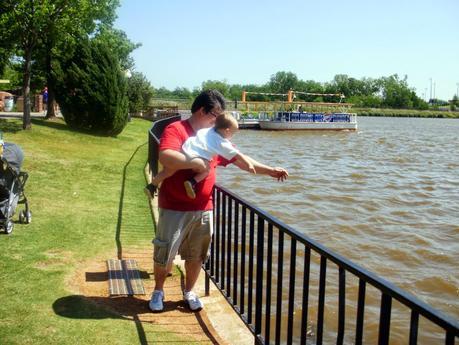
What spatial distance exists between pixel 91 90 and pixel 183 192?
17.9 meters

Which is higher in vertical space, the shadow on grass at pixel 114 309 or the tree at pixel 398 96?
the tree at pixel 398 96

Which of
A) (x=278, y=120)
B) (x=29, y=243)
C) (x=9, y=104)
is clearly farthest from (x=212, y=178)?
(x=278, y=120)

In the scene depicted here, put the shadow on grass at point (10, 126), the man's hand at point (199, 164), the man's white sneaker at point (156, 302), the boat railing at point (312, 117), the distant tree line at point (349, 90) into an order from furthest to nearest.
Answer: the distant tree line at point (349, 90) → the boat railing at point (312, 117) → the shadow on grass at point (10, 126) → the man's white sneaker at point (156, 302) → the man's hand at point (199, 164)

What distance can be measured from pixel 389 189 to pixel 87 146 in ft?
34.1

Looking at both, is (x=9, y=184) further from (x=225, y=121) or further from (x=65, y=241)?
(x=225, y=121)

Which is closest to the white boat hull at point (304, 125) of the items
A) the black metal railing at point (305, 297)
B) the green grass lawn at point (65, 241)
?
the green grass lawn at point (65, 241)

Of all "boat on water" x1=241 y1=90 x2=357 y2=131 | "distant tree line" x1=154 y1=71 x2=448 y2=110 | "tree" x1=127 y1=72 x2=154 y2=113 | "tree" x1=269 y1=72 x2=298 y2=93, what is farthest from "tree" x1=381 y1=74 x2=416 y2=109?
"tree" x1=127 y1=72 x2=154 y2=113

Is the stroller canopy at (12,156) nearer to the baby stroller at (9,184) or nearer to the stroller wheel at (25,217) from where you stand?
the baby stroller at (9,184)

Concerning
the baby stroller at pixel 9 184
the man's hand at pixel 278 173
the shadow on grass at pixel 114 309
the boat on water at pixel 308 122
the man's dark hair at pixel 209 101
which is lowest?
the shadow on grass at pixel 114 309

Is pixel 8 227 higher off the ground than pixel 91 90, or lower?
lower

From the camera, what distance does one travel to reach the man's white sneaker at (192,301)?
4277mm

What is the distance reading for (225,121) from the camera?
3477 mm

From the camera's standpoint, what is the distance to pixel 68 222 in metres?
6.98

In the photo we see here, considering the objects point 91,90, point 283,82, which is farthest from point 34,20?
point 283,82
